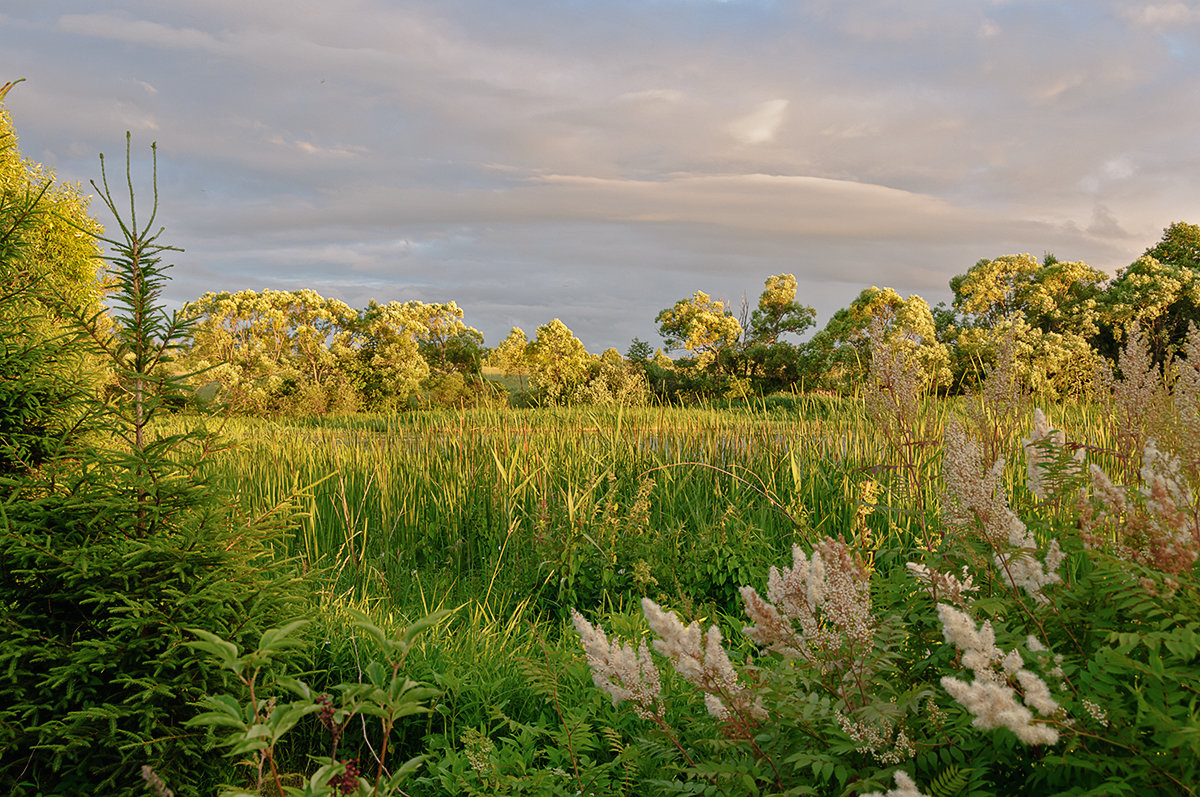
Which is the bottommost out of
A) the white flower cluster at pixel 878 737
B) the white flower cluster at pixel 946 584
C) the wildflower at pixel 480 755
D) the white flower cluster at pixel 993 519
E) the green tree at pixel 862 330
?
the wildflower at pixel 480 755

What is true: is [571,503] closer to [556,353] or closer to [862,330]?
[862,330]

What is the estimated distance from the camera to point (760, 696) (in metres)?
1.78

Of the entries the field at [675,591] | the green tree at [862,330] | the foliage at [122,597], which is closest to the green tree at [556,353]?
the green tree at [862,330]

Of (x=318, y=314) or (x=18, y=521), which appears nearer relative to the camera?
(x=18, y=521)

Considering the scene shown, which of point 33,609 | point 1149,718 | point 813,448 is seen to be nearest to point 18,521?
point 33,609

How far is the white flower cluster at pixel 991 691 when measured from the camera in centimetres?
113

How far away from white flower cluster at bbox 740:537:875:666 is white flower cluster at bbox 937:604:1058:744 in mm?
228

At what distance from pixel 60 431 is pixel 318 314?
80.3ft

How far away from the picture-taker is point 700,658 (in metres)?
1.69

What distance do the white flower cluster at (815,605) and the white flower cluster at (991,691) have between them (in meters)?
0.23

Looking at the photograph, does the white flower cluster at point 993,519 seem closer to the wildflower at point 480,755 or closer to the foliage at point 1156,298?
the wildflower at point 480,755

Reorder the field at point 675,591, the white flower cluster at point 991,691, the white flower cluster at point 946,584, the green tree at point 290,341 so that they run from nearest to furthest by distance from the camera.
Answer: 1. the white flower cluster at point 991,691
2. the field at point 675,591
3. the white flower cluster at point 946,584
4. the green tree at point 290,341

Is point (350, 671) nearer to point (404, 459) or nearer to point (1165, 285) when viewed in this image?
point (404, 459)

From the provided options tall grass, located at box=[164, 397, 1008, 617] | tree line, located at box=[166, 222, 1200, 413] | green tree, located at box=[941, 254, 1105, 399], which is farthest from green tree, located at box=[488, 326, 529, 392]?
tall grass, located at box=[164, 397, 1008, 617]
